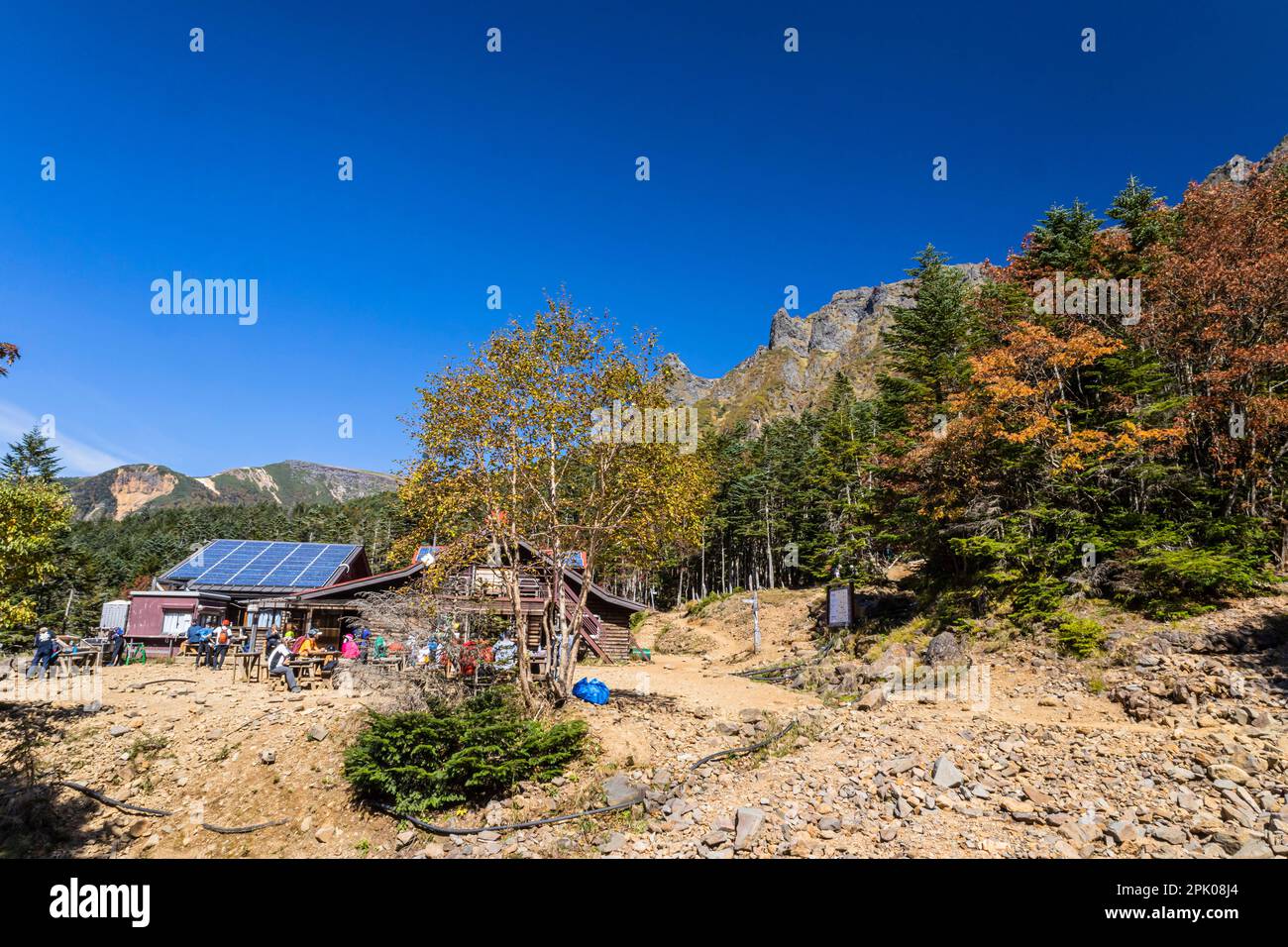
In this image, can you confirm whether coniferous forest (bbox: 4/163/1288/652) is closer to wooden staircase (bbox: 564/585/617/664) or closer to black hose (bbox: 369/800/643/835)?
black hose (bbox: 369/800/643/835)

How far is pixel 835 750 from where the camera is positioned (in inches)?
511

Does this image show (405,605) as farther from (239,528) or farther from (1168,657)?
(239,528)

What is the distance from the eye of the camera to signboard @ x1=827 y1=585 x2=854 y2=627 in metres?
29.2

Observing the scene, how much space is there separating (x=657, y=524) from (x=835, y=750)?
22.2ft

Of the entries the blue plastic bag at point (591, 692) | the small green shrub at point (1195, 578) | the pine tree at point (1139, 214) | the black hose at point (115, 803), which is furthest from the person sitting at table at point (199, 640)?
the pine tree at point (1139, 214)

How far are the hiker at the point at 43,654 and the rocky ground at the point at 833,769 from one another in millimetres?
2999

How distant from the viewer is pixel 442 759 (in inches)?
473

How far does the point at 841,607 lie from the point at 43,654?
30.9m

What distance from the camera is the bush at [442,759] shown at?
11680 mm

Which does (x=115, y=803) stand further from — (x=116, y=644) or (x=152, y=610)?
(x=152, y=610)

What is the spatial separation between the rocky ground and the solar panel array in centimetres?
1274

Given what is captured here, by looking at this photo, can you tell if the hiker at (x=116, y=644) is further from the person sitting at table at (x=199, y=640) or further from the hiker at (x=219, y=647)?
the hiker at (x=219, y=647)

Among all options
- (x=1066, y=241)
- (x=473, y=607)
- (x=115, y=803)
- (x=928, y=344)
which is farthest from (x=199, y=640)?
(x=1066, y=241)
